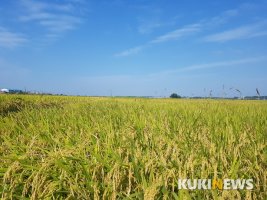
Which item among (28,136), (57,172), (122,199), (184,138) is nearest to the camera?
(122,199)

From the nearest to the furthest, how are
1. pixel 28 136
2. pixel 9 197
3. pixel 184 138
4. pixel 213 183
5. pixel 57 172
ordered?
pixel 213 183, pixel 9 197, pixel 57 172, pixel 184 138, pixel 28 136

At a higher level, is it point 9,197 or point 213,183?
point 213,183

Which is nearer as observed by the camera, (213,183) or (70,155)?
(213,183)

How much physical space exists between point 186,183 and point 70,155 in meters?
1.21

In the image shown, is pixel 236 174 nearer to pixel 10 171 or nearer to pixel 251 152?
pixel 251 152

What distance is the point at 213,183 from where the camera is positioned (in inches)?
88.4

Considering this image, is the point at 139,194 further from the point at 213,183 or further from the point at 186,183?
the point at 213,183

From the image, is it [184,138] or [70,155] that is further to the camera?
[184,138]

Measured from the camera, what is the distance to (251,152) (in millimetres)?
2971

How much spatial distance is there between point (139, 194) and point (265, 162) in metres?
1.20

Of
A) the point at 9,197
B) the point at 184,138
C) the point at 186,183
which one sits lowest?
the point at 9,197

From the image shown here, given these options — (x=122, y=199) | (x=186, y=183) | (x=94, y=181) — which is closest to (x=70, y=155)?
(x=94, y=181)

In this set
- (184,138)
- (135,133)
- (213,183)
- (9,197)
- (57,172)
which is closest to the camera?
(213,183)

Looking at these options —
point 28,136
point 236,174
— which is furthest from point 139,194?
point 28,136
